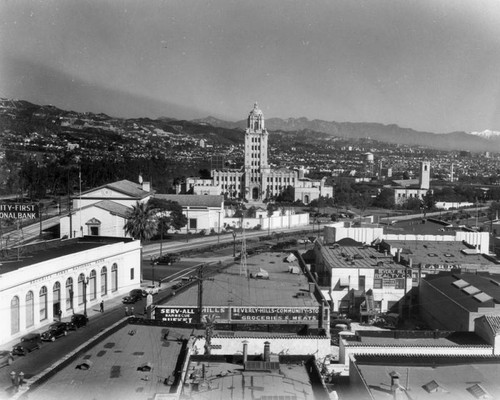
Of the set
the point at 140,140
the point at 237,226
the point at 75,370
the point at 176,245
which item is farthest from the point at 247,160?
the point at 75,370

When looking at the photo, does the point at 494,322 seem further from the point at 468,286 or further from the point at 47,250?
the point at 47,250

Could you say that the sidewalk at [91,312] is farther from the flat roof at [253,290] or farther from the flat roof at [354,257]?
the flat roof at [354,257]

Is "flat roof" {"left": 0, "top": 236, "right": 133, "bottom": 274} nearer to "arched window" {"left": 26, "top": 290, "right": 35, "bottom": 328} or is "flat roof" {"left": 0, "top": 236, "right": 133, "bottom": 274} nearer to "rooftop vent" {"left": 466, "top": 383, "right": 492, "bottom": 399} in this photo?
"arched window" {"left": 26, "top": 290, "right": 35, "bottom": 328}

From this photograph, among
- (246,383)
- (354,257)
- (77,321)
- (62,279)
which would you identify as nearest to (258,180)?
(354,257)

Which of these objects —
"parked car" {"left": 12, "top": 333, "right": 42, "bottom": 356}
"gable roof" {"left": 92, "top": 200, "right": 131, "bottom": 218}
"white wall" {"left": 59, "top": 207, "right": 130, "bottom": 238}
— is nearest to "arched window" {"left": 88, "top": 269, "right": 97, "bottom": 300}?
"parked car" {"left": 12, "top": 333, "right": 42, "bottom": 356}

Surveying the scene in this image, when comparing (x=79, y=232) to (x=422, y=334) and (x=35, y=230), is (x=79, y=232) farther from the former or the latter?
(x=422, y=334)
